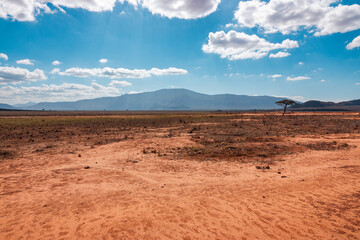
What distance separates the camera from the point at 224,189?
330 inches

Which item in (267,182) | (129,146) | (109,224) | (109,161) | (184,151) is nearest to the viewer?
(109,224)

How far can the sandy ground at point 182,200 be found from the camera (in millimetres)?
5660

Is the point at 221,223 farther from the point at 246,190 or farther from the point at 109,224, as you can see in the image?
the point at 109,224

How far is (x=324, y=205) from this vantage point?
687 centimetres

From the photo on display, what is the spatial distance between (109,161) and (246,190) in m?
9.28

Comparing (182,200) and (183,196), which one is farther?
(183,196)

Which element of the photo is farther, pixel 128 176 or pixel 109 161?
pixel 109 161

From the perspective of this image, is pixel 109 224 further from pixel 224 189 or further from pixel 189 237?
pixel 224 189

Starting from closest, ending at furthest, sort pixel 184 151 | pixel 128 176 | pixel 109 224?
pixel 109 224, pixel 128 176, pixel 184 151

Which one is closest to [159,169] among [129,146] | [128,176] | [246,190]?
[128,176]

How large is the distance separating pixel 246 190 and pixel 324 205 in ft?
9.05

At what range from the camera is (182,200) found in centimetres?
749

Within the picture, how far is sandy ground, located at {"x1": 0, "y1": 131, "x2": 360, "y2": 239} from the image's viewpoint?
18.6ft

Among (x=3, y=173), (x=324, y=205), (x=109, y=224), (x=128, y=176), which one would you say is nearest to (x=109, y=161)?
(x=128, y=176)
